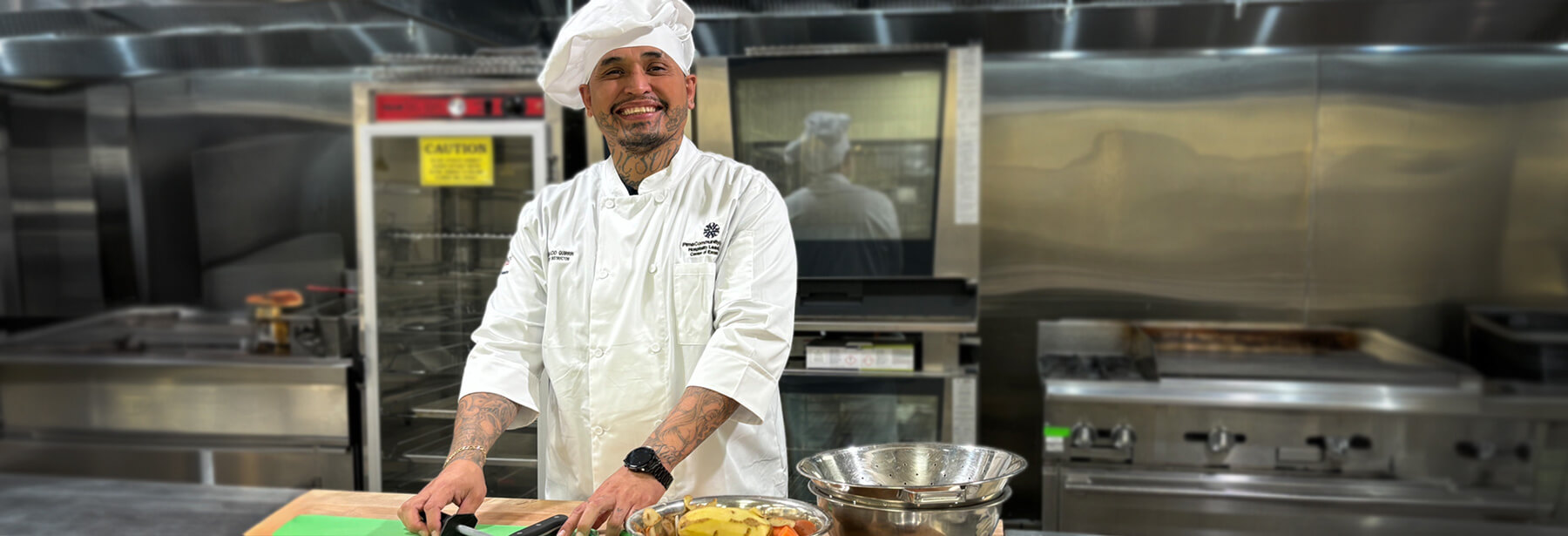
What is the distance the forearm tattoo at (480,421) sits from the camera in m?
1.59

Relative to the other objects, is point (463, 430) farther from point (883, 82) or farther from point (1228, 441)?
point (1228, 441)

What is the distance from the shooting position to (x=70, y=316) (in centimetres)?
446

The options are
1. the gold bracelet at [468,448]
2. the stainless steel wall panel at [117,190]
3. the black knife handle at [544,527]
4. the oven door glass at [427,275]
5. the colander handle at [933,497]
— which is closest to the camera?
the colander handle at [933,497]

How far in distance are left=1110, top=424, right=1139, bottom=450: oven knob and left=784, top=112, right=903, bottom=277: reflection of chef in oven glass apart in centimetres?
89

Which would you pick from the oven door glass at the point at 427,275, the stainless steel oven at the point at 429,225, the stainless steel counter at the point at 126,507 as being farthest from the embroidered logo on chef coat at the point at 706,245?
the oven door glass at the point at 427,275

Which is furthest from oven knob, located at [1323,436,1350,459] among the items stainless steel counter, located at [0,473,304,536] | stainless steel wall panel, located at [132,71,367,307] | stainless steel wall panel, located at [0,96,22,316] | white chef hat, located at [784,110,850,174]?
stainless steel wall panel, located at [0,96,22,316]

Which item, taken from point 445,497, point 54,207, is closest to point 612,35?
point 445,497

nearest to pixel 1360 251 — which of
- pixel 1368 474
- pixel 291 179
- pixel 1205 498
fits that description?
pixel 1368 474

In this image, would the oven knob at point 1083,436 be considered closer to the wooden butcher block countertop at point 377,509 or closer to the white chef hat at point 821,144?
the white chef hat at point 821,144

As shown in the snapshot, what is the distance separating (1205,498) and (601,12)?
2.47 metres

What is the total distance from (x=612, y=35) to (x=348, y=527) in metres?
0.92

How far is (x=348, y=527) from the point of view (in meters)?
1.51

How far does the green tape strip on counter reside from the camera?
4.78ft

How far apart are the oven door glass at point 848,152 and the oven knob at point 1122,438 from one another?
32.0 inches
